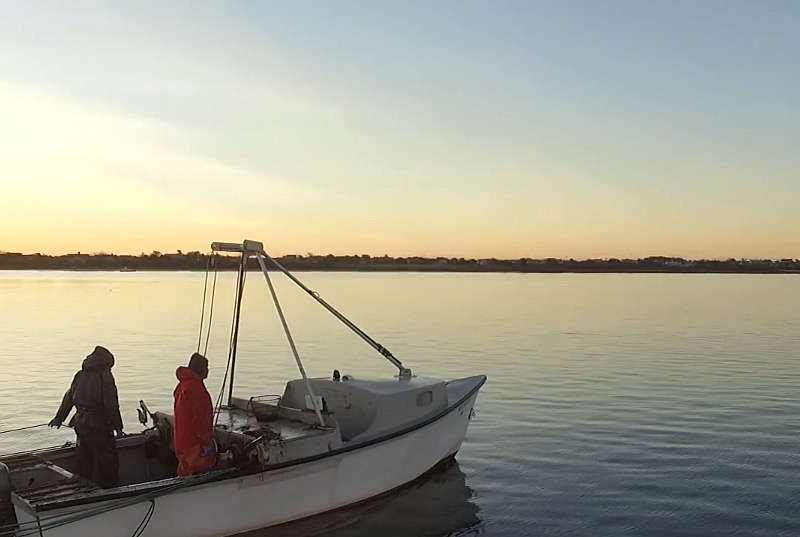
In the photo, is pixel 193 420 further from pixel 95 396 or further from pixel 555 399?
pixel 555 399

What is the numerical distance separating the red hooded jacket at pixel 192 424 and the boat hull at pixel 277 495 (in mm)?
305

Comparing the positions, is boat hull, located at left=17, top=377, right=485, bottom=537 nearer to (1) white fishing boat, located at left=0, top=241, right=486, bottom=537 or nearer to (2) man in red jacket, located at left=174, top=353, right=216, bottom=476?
(1) white fishing boat, located at left=0, top=241, right=486, bottom=537

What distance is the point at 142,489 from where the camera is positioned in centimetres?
764

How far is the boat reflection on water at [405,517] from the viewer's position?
922cm

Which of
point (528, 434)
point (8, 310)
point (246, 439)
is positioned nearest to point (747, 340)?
point (528, 434)

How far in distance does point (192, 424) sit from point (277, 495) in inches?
54.7

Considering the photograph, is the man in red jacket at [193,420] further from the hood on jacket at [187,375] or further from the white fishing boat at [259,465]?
the white fishing boat at [259,465]

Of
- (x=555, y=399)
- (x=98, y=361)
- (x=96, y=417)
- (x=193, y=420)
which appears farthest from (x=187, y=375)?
(x=555, y=399)

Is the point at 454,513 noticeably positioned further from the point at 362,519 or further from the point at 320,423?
the point at 320,423

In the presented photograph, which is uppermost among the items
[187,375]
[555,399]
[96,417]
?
[187,375]

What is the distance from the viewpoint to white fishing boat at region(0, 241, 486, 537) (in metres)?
7.52

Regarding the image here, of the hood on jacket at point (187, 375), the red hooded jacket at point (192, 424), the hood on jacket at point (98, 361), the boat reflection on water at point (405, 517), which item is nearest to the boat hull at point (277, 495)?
the boat reflection on water at point (405, 517)

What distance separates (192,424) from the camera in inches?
322

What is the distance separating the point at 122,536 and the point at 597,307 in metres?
43.9
